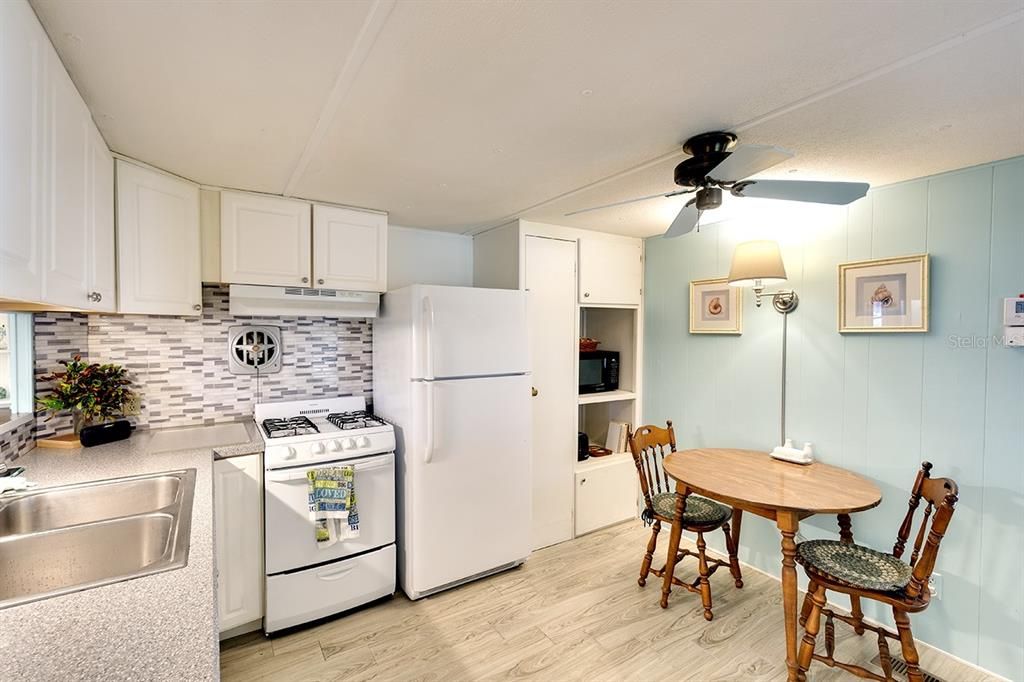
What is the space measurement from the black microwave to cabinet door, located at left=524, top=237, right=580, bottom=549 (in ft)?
0.65

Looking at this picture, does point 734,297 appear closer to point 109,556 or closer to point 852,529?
point 852,529

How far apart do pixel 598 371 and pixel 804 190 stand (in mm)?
2021

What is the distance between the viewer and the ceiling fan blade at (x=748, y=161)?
140 centimetres

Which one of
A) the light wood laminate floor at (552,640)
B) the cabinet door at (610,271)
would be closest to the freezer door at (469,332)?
the cabinet door at (610,271)

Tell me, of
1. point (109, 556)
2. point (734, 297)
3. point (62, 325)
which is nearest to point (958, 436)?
point (734, 297)

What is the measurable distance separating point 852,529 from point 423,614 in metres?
2.32

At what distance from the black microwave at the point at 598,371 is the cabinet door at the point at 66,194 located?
9.09 feet

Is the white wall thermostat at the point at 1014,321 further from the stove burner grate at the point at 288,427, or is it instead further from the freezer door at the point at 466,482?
the stove burner grate at the point at 288,427

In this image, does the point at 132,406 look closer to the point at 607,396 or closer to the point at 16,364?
the point at 16,364

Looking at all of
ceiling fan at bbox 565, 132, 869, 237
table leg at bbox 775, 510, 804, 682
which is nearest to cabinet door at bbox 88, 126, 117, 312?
ceiling fan at bbox 565, 132, 869, 237

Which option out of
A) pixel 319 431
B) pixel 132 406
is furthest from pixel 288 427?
pixel 132 406

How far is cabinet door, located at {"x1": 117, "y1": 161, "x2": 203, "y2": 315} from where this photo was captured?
197cm

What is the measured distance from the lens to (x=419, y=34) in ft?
3.72

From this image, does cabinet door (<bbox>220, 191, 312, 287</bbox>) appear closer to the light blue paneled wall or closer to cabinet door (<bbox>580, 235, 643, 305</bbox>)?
cabinet door (<bbox>580, 235, 643, 305</bbox>)
